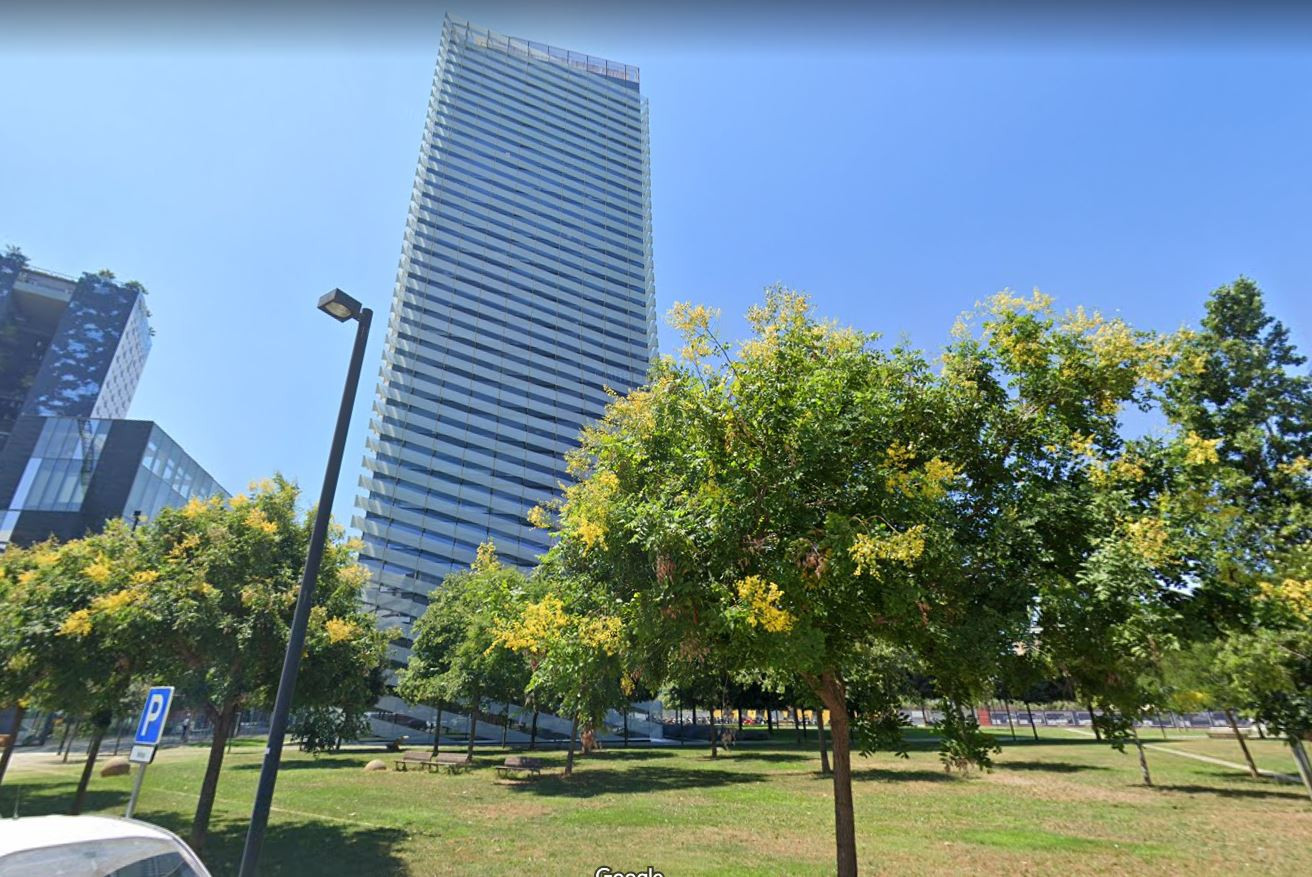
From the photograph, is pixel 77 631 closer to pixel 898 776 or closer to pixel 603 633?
pixel 603 633

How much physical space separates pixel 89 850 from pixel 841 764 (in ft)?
29.2

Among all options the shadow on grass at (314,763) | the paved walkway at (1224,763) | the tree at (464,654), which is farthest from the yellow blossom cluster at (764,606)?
the paved walkway at (1224,763)

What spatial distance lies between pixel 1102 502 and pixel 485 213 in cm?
10100

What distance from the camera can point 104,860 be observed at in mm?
4227

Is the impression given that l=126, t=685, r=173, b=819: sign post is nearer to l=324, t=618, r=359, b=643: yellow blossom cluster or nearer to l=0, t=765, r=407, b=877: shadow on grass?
l=324, t=618, r=359, b=643: yellow blossom cluster

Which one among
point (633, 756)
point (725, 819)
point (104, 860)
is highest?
point (104, 860)

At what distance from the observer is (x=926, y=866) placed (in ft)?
39.6

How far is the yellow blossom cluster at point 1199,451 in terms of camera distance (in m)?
6.83

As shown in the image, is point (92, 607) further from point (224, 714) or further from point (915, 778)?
point (915, 778)

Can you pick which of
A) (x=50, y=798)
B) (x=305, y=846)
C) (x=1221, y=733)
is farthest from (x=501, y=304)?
(x=1221, y=733)

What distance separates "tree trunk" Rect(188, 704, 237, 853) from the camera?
474 inches

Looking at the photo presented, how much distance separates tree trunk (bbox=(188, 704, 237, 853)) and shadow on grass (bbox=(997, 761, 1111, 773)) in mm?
32677

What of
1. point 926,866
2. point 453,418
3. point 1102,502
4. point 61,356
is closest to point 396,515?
point 453,418

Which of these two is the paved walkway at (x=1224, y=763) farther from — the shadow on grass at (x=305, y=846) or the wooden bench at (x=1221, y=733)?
the shadow on grass at (x=305, y=846)
